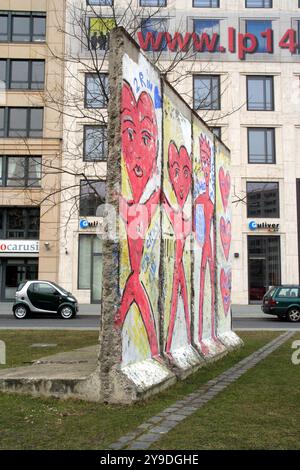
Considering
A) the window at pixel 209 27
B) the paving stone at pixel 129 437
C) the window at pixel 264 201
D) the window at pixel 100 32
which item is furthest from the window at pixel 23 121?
the paving stone at pixel 129 437

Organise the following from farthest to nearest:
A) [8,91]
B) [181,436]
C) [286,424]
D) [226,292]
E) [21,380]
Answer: [8,91] → [226,292] → [21,380] → [286,424] → [181,436]

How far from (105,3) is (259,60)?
75.0 feet

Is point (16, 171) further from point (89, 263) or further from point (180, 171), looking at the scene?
point (180, 171)

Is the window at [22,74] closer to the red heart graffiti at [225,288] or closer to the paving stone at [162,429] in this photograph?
the red heart graffiti at [225,288]

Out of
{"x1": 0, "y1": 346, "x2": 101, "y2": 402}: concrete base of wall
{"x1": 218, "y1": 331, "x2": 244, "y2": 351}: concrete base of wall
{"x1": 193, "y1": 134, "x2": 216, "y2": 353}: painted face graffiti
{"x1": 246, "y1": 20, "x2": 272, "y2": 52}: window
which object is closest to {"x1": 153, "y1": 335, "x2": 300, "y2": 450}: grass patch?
{"x1": 0, "y1": 346, "x2": 101, "y2": 402}: concrete base of wall

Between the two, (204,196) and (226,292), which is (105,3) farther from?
(226,292)

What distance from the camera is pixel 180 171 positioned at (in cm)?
912

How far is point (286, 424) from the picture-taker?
5.13 meters

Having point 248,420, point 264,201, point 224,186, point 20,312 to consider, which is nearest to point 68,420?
point 248,420

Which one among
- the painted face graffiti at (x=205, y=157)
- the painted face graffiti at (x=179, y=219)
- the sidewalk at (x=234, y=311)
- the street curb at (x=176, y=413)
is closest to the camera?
the street curb at (x=176, y=413)

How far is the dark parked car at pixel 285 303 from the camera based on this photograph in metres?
22.2

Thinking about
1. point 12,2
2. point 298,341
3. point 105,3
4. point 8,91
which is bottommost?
point 298,341

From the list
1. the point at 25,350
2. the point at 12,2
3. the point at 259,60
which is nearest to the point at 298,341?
the point at 25,350

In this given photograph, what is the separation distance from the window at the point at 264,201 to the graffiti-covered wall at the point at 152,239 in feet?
73.6
